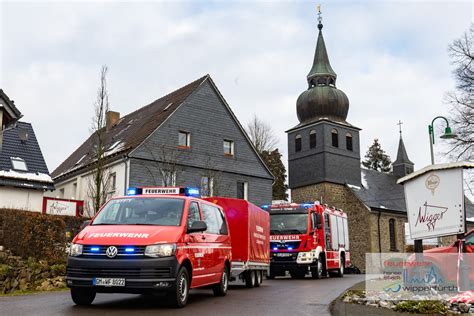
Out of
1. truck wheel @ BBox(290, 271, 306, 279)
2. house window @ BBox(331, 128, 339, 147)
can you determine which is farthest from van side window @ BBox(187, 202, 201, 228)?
house window @ BBox(331, 128, 339, 147)

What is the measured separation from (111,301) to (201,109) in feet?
89.4

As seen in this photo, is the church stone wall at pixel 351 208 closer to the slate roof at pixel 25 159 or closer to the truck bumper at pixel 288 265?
the slate roof at pixel 25 159

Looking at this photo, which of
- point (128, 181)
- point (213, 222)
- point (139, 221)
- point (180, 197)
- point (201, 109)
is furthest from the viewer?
point (201, 109)

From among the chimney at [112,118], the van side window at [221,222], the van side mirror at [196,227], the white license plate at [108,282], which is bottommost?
the white license plate at [108,282]

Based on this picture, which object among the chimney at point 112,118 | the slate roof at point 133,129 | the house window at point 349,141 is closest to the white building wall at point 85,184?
the slate roof at point 133,129

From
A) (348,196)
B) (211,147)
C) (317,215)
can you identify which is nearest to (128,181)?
(211,147)

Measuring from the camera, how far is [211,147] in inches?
1480

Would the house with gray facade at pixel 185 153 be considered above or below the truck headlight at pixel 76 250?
above

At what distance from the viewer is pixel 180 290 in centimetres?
973

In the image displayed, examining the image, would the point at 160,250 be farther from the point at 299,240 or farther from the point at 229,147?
the point at 229,147

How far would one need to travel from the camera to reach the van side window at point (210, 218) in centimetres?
1166

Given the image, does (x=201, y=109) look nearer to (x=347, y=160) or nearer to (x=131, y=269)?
(x=347, y=160)

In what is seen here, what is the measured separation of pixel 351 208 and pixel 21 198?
3487cm

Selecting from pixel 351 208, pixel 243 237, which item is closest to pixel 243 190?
pixel 351 208
